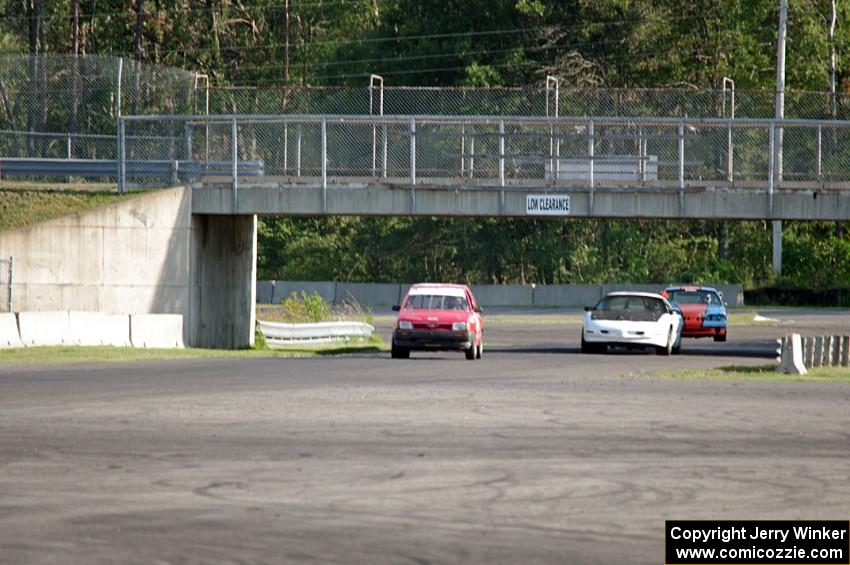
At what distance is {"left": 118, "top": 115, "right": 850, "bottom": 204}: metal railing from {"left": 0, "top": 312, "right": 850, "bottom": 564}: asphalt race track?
578 inches

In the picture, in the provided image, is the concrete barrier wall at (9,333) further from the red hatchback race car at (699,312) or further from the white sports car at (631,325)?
the red hatchback race car at (699,312)

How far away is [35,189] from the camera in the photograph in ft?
122

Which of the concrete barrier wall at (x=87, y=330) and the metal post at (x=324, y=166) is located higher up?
the metal post at (x=324, y=166)

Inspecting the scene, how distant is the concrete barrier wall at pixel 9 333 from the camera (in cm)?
2989

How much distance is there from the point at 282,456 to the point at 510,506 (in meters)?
3.23

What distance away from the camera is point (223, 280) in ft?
129

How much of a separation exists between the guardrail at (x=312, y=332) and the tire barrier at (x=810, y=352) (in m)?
12.9

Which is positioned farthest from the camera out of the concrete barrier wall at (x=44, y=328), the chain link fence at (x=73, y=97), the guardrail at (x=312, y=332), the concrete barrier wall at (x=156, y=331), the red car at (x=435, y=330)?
the guardrail at (x=312, y=332)

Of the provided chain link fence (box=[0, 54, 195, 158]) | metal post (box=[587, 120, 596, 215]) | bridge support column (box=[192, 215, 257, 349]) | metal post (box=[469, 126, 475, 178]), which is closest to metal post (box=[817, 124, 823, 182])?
metal post (box=[587, 120, 596, 215])

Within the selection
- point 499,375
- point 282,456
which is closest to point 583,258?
point 499,375

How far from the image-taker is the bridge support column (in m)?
38.0

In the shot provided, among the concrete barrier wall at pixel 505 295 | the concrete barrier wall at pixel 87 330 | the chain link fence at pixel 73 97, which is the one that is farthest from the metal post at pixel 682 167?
the concrete barrier wall at pixel 505 295

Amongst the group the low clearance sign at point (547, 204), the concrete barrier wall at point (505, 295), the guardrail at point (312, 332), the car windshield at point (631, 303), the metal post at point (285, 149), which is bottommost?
the concrete barrier wall at point (505, 295)

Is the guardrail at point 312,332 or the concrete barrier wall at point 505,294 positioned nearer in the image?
the guardrail at point 312,332
